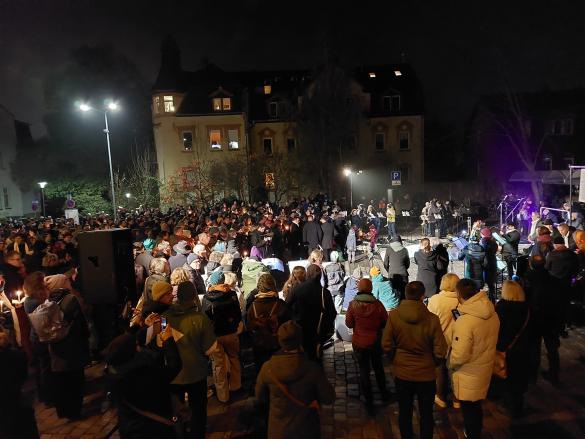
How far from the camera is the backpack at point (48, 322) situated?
5266 mm

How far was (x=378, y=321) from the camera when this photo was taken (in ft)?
17.9

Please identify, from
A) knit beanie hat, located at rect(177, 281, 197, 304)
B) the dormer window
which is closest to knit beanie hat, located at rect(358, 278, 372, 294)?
knit beanie hat, located at rect(177, 281, 197, 304)

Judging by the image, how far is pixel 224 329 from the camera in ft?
18.8

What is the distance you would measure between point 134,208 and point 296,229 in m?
21.4

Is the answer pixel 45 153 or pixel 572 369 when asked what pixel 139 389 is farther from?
pixel 45 153

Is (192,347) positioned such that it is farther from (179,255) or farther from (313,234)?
(313,234)

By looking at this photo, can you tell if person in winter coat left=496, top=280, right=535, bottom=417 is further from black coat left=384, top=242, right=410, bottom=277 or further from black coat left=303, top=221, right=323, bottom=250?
black coat left=303, top=221, right=323, bottom=250

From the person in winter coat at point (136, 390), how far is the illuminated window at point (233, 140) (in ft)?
114

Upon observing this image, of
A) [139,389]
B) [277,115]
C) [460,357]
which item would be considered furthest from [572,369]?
[277,115]

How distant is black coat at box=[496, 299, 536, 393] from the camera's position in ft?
16.0

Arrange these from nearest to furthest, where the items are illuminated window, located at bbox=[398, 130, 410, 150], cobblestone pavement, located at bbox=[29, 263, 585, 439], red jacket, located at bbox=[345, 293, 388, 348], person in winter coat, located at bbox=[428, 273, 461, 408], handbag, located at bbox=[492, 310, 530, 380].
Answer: handbag, located at bbox=[492, 310, 530, 380], cobblestone pavement, located at bbox=[29, 263, 585, 439], person in winter coat, located at bbox=[428, 273, 461, 408], red jacket, located at bbox=[345, 293, 388, 348], illuminated window, located at bbox=[398, 130, 410, 150]

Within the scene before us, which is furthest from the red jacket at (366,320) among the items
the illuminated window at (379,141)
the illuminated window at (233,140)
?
the illuminated window at (379,141)

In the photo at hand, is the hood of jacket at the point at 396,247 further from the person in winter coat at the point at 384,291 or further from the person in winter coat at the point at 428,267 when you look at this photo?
the person in winter coat at the point at 384,291

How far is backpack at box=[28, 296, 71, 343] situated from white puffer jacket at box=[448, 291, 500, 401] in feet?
15.3
